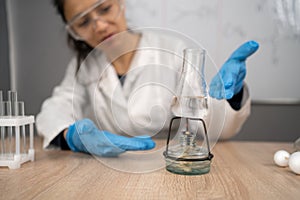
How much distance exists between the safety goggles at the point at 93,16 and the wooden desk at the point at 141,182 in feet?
1.71

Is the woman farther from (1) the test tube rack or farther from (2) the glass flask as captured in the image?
(1) the test tube rack

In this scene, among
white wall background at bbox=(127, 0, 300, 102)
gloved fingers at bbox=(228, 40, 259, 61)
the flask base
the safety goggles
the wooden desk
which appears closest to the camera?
the wooden desk

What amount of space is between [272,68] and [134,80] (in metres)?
0.92

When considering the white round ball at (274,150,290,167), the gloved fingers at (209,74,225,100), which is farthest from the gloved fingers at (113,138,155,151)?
the white round ball at (274,150,290,167)

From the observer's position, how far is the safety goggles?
1.18m

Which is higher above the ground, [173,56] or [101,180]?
[173,56]

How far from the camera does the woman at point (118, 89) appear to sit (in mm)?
837

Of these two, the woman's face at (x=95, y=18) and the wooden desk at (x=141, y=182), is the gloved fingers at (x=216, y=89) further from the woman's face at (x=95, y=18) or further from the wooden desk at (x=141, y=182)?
the woman's face at (x=95, y=18)

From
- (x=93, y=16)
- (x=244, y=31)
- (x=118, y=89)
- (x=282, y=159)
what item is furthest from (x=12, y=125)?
(x=244, y=31)

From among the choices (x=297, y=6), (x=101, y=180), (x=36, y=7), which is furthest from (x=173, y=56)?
(x=36, y=7)

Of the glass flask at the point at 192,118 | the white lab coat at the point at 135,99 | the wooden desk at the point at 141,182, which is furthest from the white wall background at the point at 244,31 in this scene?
the glass flask at the point at 192,118

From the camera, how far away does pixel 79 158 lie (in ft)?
3.02

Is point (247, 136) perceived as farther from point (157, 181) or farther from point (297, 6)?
point (157, 181)

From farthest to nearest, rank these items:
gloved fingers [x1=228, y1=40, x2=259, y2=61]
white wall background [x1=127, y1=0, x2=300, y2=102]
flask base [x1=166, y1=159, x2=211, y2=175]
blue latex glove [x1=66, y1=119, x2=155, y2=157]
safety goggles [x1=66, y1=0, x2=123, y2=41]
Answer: white wall background [x1=127, y1=0, x2=300, y2=102], safety goggles [x1=66, y1=0, x2=123, y2=41], gloved fingers [x1=228, y1=40, x2=259, y2=61], blue latex glove [x1=66, y1=119, x2=155, y2=157], flask base [x1=166, y1=159, x2=211, y2=175]
